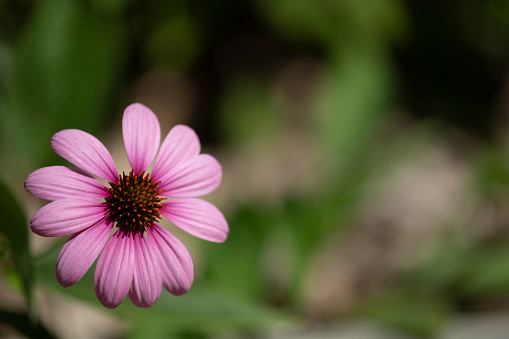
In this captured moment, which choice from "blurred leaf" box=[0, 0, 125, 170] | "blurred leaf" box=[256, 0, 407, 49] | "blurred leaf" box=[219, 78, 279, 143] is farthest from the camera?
"blurred leaf" box=[219, 78, 279, 143]

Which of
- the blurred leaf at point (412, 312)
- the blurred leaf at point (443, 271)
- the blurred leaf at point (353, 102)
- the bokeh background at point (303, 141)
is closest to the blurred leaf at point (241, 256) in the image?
the bokeh background at point (303, 141)

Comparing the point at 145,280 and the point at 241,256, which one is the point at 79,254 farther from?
the point at 241,256

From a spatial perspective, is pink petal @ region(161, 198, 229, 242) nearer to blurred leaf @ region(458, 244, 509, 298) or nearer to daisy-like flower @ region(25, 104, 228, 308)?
daisy-like flower @ region(25, 104, 228, 308)

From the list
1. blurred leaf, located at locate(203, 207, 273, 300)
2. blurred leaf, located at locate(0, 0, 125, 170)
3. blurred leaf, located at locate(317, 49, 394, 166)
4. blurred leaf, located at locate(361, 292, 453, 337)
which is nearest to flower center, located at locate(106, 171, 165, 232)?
blurred leaf, located at locate(0, 0, 125, 170)

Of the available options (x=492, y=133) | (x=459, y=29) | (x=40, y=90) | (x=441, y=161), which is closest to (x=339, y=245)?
(x=441, y=161)

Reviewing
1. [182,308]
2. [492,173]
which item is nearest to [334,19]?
[492,173]
